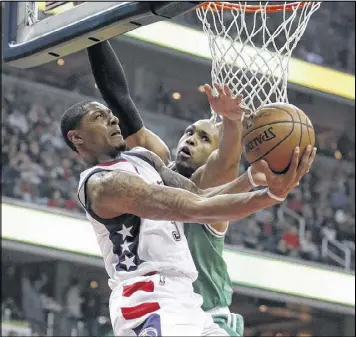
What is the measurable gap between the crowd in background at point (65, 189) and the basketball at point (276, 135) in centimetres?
982

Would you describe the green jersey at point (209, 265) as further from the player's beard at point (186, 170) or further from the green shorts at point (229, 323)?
the player's beard at point (186, 170)

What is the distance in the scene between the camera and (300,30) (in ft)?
18.9

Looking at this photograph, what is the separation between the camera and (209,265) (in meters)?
5.24

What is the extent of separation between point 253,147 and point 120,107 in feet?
4.54

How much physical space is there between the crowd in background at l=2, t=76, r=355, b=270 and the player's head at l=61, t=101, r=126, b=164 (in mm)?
9048

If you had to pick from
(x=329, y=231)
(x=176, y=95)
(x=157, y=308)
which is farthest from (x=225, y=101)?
(x=176, y=95)

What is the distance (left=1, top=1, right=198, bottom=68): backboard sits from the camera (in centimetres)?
434

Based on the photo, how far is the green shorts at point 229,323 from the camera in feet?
16.7

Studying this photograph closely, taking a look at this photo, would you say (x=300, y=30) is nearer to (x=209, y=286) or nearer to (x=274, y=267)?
(x=209, y=286)

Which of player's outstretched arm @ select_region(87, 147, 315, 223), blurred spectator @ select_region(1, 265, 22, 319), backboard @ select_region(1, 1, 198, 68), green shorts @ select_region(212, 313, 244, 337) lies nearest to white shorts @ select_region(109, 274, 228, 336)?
player's outstretched arm @ select_region(87, 147, 315, 223)

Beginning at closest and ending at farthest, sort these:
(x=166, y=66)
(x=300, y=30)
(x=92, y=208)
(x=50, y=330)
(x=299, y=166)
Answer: (x=299, y=166) < (x=92, y=208) < (x=300, y=30) < (x=50, y=330) < (x=166, y=66)

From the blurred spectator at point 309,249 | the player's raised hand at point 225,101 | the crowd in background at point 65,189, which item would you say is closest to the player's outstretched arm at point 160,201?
the player's raised hand at point 225,101

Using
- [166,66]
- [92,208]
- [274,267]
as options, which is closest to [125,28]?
[92,208]

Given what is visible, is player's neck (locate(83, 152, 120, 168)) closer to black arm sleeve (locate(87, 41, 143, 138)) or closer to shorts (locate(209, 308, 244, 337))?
black arm sleeve (locate(87, 41, 143, 138))
